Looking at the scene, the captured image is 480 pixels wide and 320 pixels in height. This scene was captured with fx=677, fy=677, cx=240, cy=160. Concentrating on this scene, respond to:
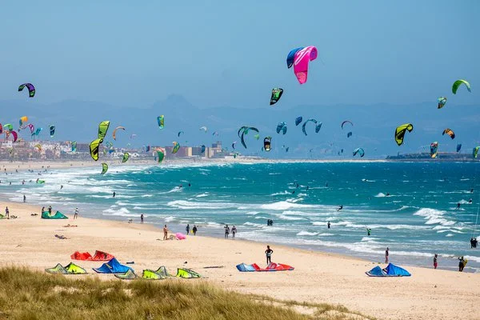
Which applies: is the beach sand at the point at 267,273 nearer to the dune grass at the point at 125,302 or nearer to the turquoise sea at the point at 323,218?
the turquoise sea at the point at 323,218

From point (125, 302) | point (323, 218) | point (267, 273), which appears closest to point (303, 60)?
point (267, 273)

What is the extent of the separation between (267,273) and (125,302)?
11.5m

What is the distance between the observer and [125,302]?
1045 cm

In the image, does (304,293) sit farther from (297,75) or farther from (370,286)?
(297,75)

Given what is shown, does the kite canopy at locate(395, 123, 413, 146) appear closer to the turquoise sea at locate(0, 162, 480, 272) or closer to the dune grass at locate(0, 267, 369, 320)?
the turquoise sea at locate(0, 162, 480, 272)

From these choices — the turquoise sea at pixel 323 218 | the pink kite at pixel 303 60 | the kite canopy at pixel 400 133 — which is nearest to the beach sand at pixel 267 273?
the turquoise sea at pixel 323 218

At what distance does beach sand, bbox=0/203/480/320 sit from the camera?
55.1 ft

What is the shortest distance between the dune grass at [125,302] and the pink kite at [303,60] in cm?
1053

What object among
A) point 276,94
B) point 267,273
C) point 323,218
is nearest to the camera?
point 267,273

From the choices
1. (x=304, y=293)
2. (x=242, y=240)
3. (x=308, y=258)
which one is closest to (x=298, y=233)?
(x=242, y=240)

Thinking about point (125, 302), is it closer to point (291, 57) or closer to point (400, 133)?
point (291, 57)

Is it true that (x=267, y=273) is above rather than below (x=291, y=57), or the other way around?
below

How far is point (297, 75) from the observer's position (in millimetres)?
21547

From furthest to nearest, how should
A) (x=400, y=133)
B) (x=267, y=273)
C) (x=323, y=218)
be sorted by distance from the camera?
(x=323, y=218)
(x=400, y=133)
(x=267, y=273)
